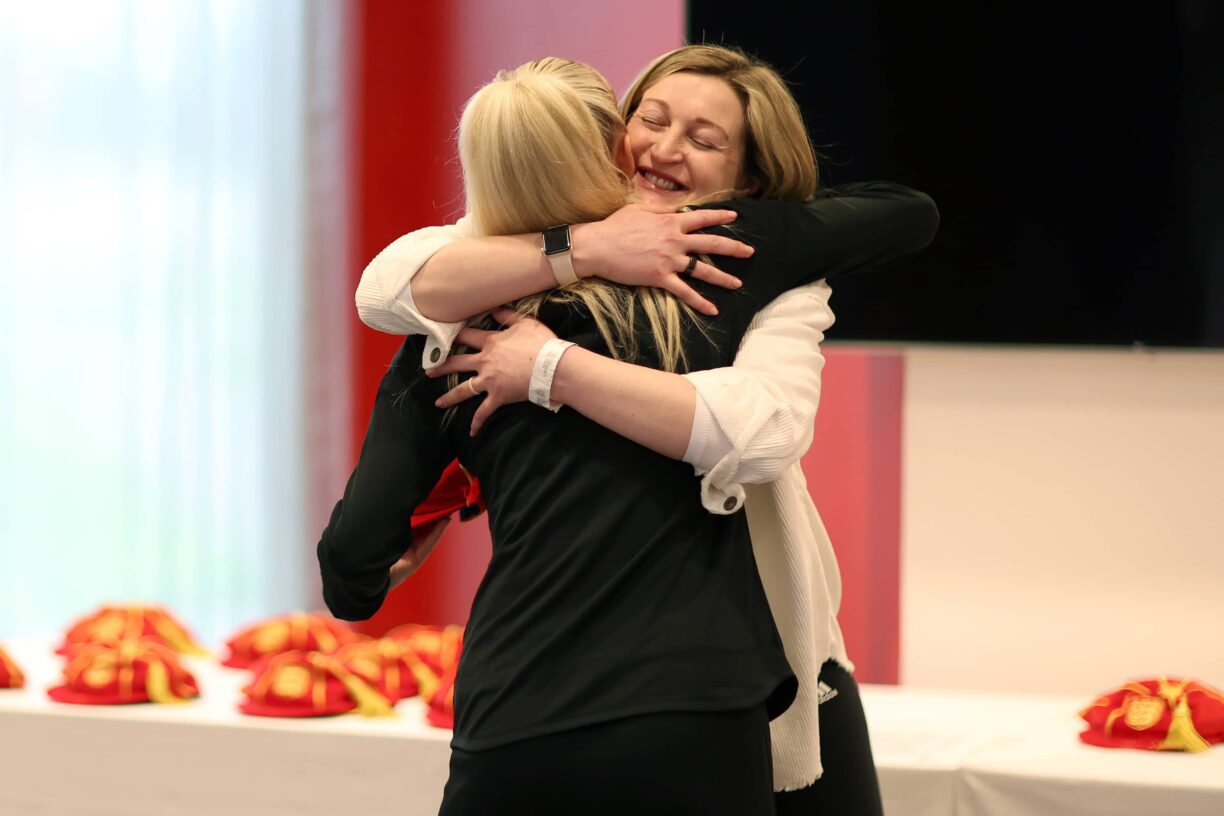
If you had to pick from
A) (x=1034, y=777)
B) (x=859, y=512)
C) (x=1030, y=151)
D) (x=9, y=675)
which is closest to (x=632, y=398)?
(x=1034, y=777)

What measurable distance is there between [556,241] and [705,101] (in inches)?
12.1

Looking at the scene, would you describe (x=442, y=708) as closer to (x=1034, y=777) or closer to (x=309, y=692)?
(x=309, y=692)

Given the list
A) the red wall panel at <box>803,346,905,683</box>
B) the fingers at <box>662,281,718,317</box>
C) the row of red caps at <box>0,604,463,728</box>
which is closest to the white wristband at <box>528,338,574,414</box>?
the fingers at <box>662,281,718,317</box>

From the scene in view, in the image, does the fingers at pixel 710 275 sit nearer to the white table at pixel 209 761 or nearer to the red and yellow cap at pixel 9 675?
the white table at pixel 209 761

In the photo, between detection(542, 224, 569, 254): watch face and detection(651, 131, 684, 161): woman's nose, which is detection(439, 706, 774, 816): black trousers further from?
detection(651, 131, 684, 161): woman's nose

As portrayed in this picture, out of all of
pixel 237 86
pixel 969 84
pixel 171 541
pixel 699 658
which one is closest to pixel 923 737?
pixel 699 658

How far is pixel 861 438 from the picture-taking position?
354 cm

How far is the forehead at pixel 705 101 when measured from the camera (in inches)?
61.5

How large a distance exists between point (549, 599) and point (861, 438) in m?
2.34

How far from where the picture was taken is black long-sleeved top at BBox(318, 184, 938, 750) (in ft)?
4.19

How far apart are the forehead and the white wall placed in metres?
1.53

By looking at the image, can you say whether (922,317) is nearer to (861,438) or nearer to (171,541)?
(861,438)

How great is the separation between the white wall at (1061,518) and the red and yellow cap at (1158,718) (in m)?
0.68

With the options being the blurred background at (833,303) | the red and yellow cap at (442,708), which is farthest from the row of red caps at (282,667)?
the blurred background at (833,303)
